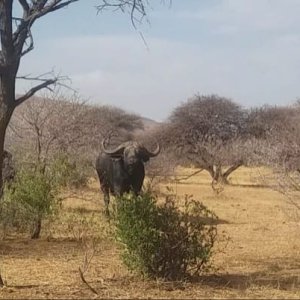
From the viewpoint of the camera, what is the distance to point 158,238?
8.85 meters

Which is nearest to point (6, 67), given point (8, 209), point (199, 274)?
point (199, 274)

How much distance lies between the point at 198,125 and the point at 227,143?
3234 mm

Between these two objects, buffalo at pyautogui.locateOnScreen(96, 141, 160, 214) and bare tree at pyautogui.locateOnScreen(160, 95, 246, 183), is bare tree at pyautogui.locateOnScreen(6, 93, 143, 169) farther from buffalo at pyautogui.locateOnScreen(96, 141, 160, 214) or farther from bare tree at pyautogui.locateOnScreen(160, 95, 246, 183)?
bare tree at pyautogui.locateOnScreen(160, 95, 246, 183)

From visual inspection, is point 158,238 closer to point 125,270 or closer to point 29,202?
point 125,270

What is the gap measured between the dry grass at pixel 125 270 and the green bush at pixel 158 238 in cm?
23

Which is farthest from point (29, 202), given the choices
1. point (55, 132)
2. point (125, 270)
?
point (55, 132)

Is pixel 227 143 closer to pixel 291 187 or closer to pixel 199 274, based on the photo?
pixel 291 187

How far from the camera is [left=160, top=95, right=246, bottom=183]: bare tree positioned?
125 ft

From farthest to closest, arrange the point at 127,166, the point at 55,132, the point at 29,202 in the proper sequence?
the point at 55,132
the point at 127,166
the point at 29,202

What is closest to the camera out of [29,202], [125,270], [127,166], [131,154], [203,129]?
[125,270]

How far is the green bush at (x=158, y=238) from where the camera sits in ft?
29.0

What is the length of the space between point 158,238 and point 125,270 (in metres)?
1.50

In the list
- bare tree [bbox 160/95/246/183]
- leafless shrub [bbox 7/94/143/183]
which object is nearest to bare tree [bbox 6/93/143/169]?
leafless shrub [bbox 7/94/143/183]

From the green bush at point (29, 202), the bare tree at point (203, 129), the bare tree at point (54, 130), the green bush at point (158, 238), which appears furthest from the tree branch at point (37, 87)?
the bare tree at point (203, 129)
